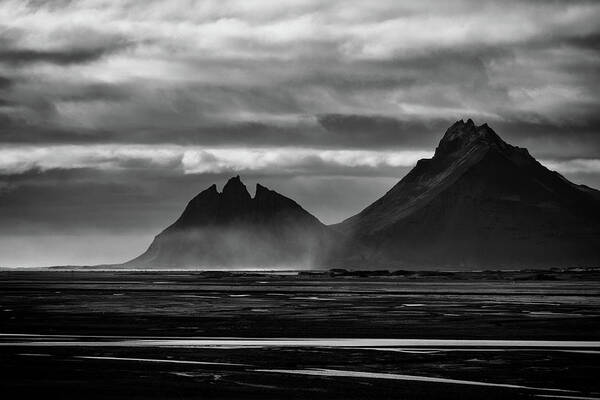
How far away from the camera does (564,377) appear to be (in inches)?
1252

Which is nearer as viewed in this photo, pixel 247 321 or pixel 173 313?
pixel 247 321

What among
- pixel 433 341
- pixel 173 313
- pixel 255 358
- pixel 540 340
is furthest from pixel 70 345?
pixel 173 313

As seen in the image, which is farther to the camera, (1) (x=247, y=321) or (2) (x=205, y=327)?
(1) (x=247, y=321)

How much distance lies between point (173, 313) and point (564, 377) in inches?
1535

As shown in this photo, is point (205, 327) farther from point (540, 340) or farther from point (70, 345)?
point (540, 340)

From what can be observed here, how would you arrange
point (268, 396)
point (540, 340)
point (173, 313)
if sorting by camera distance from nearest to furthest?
point (268, 396) < point (540, 340) < point (173, 313)

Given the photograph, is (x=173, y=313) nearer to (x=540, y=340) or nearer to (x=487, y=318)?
(x=487, y=318)

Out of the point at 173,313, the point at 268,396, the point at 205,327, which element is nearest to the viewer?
the point at 268,396

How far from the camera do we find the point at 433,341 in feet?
147

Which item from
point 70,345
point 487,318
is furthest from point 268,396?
point 487,318

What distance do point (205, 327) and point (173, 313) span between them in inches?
554

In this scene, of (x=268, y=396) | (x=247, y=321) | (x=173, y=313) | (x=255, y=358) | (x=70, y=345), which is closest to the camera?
(x=268, y=396)

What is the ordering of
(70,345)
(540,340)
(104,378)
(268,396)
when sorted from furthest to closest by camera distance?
(540,340) < (70,345) < (104,378) < (268,396)

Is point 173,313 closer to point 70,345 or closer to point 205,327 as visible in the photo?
point 205,327
